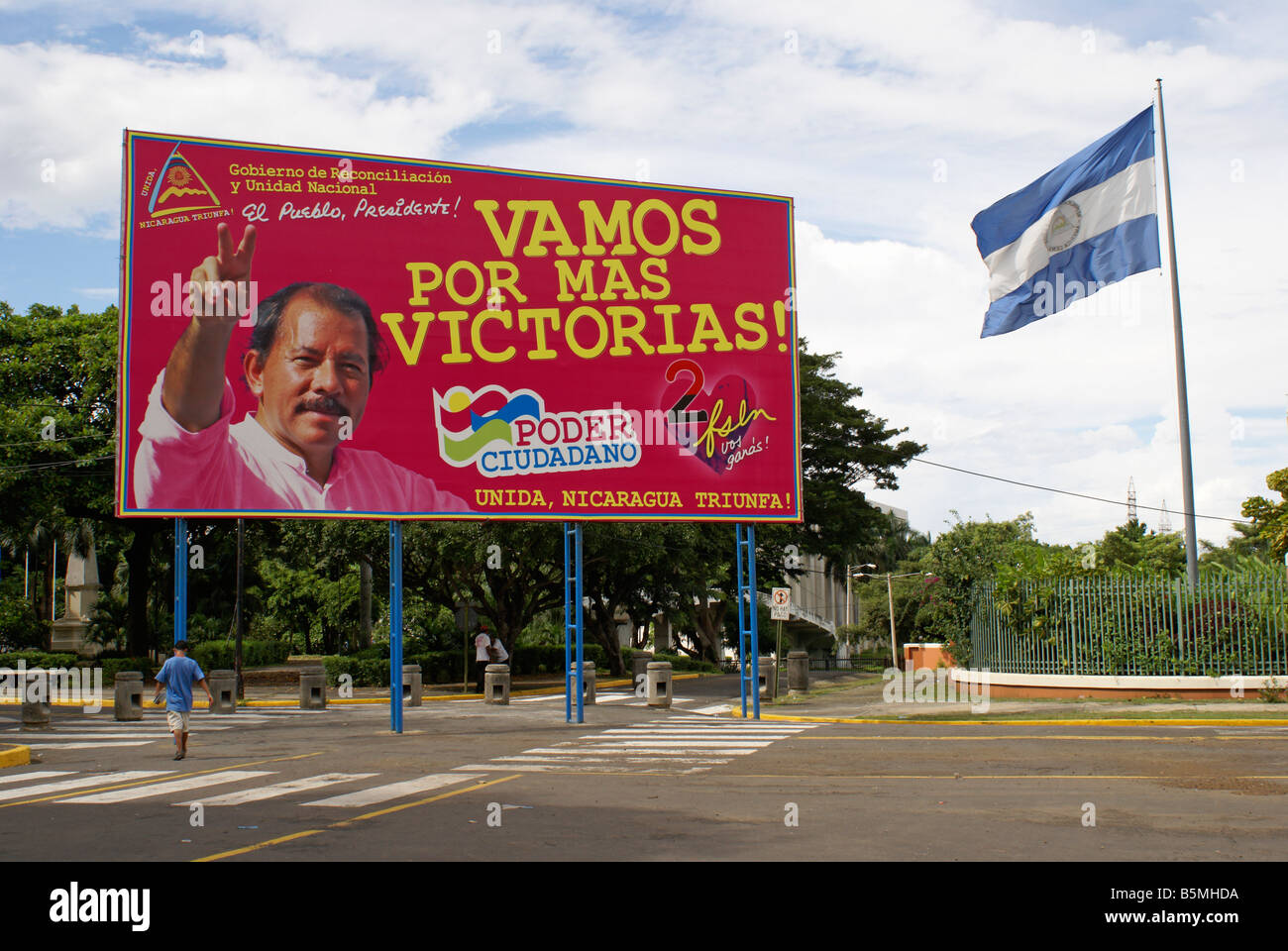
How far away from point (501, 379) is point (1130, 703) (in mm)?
14155

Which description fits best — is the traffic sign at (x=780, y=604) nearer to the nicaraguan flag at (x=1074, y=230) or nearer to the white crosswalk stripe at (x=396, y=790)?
the nicaraguan flag at (x=1074, y=230)

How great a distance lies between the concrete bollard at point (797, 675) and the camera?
3253cm

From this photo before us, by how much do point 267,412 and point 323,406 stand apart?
1016 mm

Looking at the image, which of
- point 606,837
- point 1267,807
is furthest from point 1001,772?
point 606,837

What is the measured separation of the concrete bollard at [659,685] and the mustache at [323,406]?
10398mm

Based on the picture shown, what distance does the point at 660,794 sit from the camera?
41.4ft

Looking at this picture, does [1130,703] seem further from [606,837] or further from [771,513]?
[606,837]

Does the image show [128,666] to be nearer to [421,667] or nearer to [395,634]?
[421,667]

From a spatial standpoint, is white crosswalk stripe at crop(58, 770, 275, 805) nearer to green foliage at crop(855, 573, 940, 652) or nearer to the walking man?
the walking man

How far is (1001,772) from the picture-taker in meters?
14.3

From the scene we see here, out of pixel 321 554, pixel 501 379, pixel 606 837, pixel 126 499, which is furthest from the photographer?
pixel 321 554

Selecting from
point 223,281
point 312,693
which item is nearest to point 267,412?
point 223,281

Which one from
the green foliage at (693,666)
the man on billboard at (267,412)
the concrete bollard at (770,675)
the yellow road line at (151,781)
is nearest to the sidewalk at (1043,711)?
the concrete bollard at (770,675)

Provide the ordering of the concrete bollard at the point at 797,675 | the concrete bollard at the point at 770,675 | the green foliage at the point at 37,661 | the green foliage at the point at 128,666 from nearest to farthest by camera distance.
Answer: the concrete bollard at the point at 770,675 → the concrete bollard at the point at 797,675 → the green foliage at the point at 128,666 → the green foliage at the point at 37,661
